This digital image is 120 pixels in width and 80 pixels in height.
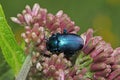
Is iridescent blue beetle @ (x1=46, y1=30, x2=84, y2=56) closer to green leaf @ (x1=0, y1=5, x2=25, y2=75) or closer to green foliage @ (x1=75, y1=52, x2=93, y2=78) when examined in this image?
green foliage @ (x1=75, y1=52, x2=93, y2=78)

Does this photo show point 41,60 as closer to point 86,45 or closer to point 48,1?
point 86,45

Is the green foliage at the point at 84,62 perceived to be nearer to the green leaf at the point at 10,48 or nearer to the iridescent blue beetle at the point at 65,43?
the iridescent blue beetle at the point at 65,43

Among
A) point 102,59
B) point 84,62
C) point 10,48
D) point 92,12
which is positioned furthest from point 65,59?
point 92,12

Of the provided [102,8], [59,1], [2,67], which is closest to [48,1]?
[59,1]

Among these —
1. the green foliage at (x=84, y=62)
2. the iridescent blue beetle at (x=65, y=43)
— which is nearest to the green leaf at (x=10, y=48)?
the iridescent blue beetle at (x=65, y=43)

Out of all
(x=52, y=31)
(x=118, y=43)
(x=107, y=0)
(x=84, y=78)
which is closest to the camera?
(x=84, y=78)

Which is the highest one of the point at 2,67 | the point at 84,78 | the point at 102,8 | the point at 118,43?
the point at 102,8

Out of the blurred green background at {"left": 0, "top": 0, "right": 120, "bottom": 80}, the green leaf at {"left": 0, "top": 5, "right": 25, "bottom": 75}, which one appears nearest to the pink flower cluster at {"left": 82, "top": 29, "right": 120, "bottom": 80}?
the green leaf at {"left": 0, "top": 5, "right": 25, "bottom": 75}

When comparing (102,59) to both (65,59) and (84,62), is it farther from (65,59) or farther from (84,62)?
(65,59)

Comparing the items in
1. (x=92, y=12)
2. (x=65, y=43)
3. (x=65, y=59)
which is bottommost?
(x=65, y=59)
